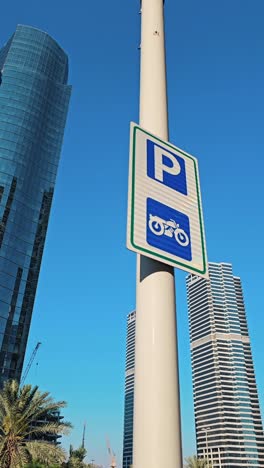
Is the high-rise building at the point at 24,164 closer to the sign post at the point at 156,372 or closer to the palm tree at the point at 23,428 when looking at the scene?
the palm tree at the point at 23,428

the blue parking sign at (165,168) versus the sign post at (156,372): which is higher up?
the blue parking sign at (165,168)

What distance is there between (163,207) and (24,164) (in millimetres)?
93874

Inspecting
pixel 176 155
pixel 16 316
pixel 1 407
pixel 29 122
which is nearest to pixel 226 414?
pixel 16 316

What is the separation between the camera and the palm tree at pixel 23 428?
22.3 meters

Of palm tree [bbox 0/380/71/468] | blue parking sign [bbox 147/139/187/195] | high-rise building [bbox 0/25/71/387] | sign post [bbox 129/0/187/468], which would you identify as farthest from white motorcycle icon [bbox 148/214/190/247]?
high-rise building [bbox 0/25/71/387]

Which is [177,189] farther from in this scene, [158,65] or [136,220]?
[158,65]

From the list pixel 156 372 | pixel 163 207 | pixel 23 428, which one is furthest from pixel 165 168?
pixel 23 428

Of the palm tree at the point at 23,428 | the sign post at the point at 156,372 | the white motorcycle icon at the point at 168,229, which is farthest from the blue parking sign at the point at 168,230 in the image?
the palm tree at the point at 23,428

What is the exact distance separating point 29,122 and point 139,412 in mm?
101160

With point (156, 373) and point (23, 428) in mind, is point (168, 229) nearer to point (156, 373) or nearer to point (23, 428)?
point (156, 373)

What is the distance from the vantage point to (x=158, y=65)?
3.76 metres

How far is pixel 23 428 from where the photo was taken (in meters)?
23.5

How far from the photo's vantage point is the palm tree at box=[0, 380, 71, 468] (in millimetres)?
22328

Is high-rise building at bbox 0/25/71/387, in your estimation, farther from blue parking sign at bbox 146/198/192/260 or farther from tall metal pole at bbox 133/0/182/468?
tall metal pole at bbox 133/0/182/468
